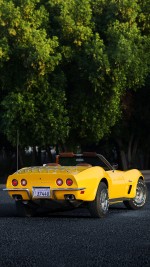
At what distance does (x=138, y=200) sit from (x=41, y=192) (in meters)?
3.25

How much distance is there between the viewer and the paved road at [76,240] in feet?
29.5

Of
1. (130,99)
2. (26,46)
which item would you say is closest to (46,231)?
(26,46)

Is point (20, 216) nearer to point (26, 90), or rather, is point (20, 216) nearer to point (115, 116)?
point (26, 90)

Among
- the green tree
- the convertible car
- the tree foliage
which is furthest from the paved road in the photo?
the tree foliage

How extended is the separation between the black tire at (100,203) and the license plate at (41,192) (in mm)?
899

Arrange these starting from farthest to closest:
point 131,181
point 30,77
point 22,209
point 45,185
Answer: point 30,77, point 131,181, point 22,209, point 45,185

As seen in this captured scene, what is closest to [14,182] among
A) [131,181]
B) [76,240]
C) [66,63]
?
[131,181]

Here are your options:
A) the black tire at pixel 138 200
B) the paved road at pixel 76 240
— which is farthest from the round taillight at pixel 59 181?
the black tire at pixel 138 200

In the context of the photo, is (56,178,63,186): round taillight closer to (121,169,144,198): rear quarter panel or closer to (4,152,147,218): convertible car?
(4,152,147,218): convertible car

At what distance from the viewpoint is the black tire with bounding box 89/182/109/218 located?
14352 mm

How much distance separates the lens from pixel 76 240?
36.2 feet

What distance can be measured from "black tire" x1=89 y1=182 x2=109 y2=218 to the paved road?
0.16 metres

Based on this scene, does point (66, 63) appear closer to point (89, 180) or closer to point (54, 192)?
→ point (89, 180)

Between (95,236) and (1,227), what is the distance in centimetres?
216
